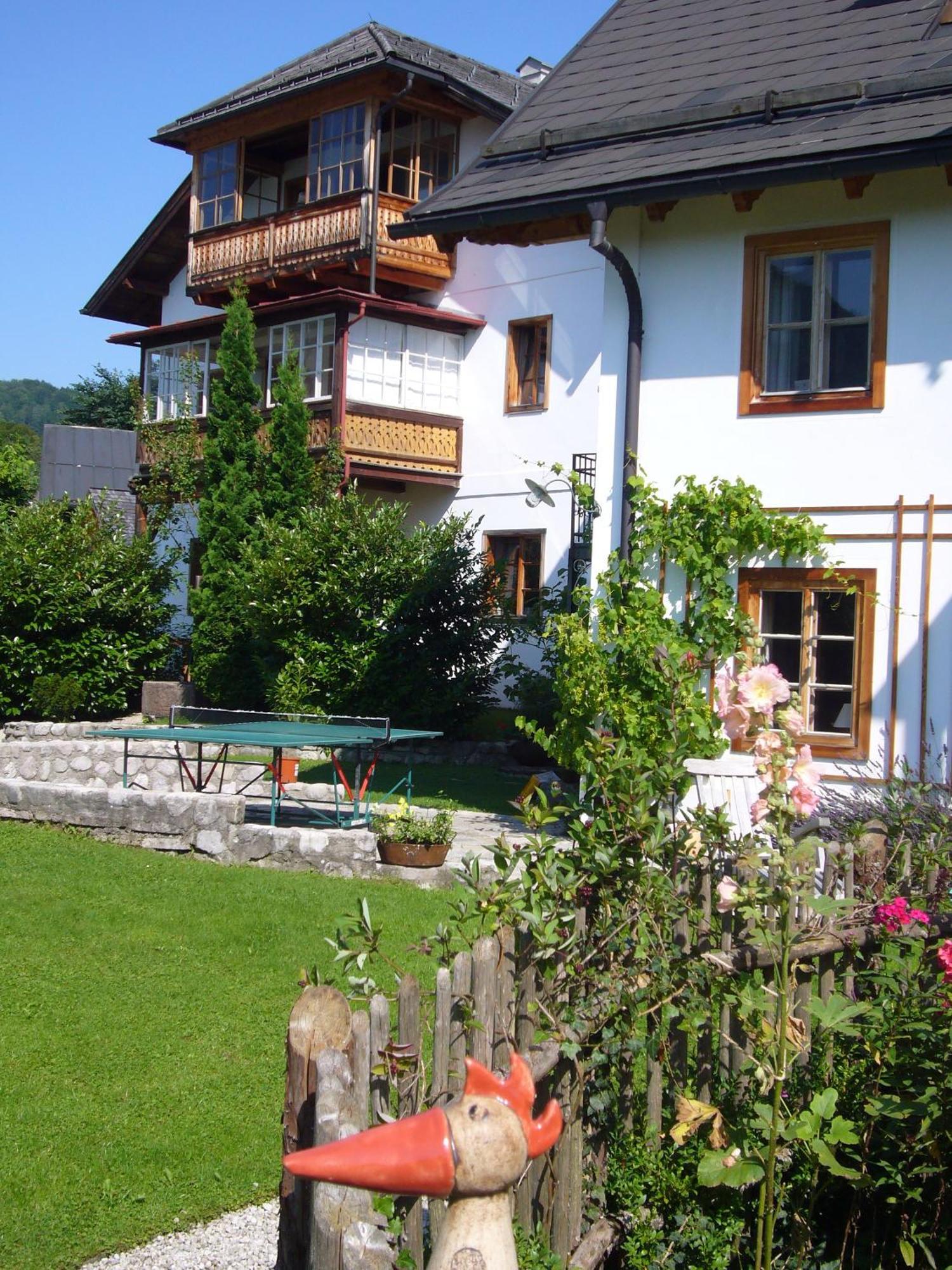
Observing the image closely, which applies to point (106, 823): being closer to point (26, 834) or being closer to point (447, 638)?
point (26, 834)

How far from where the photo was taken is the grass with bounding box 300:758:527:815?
1477cm

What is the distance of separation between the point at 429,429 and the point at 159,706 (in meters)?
6.85

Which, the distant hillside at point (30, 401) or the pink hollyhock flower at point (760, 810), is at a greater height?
the distant hillside at point (30, 401)

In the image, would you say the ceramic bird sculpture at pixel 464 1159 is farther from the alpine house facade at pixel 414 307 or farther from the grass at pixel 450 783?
the alpine house facade at pixel 414 307

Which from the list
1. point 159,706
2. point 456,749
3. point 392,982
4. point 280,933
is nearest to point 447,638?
point 456,749

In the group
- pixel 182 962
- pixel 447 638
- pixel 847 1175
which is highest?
pixel 447 638

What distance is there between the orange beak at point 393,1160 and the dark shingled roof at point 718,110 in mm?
9530

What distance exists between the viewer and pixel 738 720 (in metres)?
3.47

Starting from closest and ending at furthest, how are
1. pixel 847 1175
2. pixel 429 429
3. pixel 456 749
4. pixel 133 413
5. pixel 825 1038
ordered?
1. pixel 847 1175
2. pixel 825 1038
3. pixel 456 749
4. pixel 429 429
5. pixel 133 413

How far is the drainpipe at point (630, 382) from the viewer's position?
39.2ft

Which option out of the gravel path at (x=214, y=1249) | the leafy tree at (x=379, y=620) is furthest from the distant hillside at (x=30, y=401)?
the gravel path at (x=214, y=1249)

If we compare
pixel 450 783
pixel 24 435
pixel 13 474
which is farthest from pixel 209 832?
pixel 24 435

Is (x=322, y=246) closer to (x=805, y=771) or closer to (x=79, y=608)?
(x=79, y=608)

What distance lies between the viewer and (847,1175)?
3.46 metres
